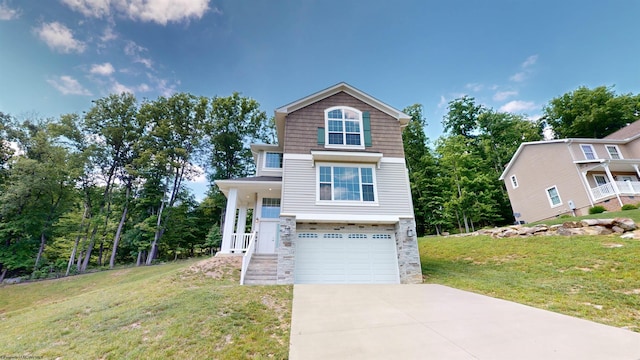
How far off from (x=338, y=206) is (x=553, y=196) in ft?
58.2

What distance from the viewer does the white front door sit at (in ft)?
34.7

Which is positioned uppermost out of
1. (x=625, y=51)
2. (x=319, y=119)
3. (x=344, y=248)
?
(x=625, y=51)

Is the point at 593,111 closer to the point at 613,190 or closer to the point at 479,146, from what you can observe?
the point at 479,146

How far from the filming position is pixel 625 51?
1719cm

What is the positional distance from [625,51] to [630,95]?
1126 centimetres

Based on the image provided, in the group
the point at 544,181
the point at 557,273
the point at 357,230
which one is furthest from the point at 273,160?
the point at 544,181

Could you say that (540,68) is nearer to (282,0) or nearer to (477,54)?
(477,54)

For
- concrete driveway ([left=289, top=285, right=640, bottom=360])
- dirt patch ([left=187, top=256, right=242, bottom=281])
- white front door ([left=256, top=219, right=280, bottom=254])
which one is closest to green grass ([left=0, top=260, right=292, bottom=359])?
concrete driveway ([left=289, top=285, right=640, bottom=360])

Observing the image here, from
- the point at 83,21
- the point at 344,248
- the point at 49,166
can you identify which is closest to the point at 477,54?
the point at 344,248

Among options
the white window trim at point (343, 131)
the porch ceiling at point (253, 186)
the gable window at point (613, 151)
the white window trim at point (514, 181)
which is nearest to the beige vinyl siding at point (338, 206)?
the white window trim at point (343, 131)

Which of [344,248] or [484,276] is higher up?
[344,248]

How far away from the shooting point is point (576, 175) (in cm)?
1554

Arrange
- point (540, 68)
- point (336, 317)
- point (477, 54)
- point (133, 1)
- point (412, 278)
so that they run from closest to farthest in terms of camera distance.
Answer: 1. point (336, 317)
2. point (412, 278)
3. point (133, 1)
4. point (477, 54)
5. point (540, 68)

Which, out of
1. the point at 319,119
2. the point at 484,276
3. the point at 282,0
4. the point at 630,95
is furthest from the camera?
the point at 630,95
